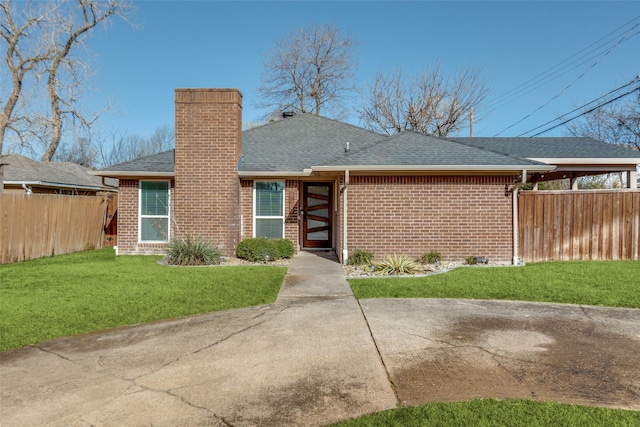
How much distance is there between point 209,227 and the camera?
12031 millimetres

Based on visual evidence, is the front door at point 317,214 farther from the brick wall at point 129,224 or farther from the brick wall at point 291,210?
the brick wall at point 129,224

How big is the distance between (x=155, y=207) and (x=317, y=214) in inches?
191

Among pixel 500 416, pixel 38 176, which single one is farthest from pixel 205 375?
pixel 38 176

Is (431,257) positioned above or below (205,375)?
above

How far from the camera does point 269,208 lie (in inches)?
498

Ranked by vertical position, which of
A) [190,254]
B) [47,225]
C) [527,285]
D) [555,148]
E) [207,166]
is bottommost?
[527,285]

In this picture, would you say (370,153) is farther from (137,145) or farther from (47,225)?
(137,145)

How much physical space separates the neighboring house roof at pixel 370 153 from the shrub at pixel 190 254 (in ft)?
8.21

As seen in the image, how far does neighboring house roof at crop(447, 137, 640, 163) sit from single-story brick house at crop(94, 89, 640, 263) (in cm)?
3

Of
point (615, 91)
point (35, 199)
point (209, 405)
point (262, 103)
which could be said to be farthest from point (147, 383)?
point (262, 103)

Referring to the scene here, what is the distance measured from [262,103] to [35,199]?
2329 centimetres

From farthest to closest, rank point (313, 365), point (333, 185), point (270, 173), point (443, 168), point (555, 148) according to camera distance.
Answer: point (555, 148) → point (333, 185) → point (270, 173) → point (443, 168) → point (313, 365)

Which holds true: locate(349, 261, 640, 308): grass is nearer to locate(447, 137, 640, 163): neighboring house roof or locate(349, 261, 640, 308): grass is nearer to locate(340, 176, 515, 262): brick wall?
locate(340, 176, 515, 262): brick wall

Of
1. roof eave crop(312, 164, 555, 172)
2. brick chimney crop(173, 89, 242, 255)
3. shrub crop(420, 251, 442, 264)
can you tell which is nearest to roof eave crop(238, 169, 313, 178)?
brick chimney crop(173, 89, 242, 255)
